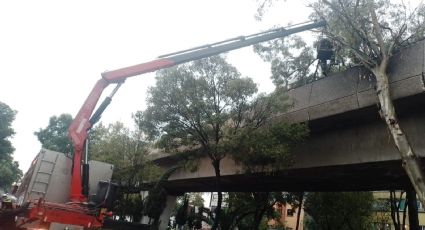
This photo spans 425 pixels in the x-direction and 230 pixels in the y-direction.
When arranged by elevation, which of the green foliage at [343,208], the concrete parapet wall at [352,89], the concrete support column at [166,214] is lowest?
the concrete support column at [166,214]

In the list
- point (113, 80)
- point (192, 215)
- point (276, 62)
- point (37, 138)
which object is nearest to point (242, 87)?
point (276, 62)

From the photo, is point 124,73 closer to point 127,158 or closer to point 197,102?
point 197,102

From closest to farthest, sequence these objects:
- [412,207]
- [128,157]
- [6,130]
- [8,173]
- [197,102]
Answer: [197,102], [412,207], [128,157], [8,173], [6,130]

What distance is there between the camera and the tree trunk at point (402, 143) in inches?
317

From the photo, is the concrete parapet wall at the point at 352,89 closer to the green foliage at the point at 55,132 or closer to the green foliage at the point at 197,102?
the green foliage at the point at 197,102

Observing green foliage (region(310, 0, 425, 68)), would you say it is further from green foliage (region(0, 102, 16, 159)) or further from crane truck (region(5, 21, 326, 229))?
green foliage (region(0, 102, 16, 159))

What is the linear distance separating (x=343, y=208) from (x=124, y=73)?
862 inches

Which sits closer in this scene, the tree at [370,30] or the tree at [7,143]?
the tree at [370,30]

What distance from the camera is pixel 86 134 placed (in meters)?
13.8

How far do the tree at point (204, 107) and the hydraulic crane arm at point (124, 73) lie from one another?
1.15 metres

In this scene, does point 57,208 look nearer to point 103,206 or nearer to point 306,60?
point 103,206

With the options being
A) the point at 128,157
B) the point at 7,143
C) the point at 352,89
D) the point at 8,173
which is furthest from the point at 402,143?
the point at 7,143

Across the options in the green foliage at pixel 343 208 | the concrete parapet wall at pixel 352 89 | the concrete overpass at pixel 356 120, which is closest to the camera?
the concrete parapet wall at pixel 352 89

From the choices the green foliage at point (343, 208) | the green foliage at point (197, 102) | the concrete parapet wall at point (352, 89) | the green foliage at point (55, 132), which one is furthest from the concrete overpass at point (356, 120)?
the green foliage at point (55, 132)
